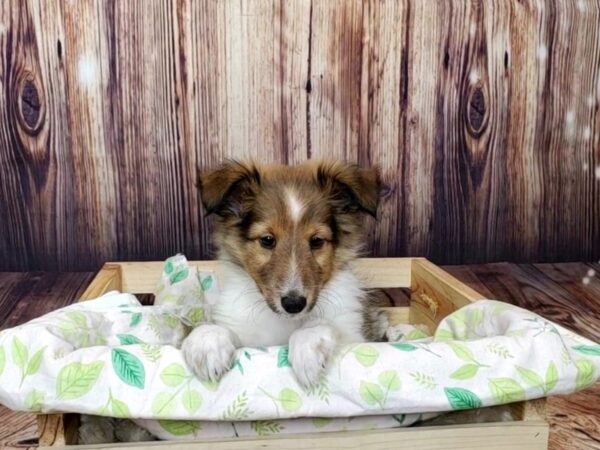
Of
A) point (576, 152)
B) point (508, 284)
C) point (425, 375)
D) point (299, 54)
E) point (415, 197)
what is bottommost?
point (508, 284)

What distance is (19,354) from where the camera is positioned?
1.66m

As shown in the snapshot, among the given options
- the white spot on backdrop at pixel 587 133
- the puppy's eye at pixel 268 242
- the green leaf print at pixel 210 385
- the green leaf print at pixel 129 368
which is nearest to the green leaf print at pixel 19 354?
the green leaf print at pixel 129 368

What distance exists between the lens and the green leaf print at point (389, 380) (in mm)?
1631

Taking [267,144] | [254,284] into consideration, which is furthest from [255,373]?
[267,144]

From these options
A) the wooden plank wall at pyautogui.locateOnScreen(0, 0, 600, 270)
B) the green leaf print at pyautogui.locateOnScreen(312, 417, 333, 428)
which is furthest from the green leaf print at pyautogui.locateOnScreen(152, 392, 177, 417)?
the wooden plank wall at pyautogui.locateOnScreen(0, 0, 600, 270)

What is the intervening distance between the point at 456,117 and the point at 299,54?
930mm

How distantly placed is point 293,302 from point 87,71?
6.33 ft

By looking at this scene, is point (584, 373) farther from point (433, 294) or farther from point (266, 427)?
point (433, 294)

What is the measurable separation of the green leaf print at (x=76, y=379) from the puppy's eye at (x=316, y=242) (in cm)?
86

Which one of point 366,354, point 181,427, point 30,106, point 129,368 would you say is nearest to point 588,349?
point 366,354

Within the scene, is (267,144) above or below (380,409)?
above

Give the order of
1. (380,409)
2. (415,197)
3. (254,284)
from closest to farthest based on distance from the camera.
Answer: (380,409), (254,284), (415,197)

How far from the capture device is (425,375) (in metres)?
1.66

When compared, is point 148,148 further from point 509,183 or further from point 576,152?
point 576,152
